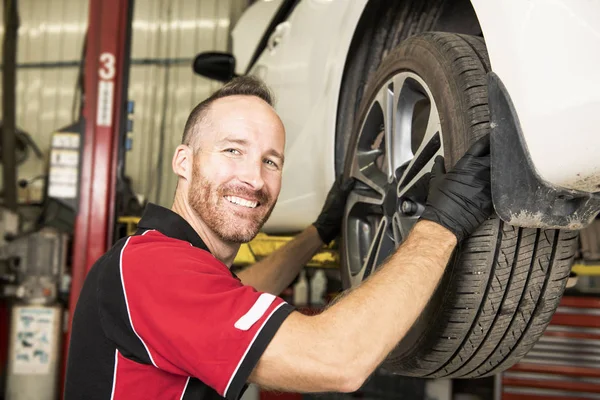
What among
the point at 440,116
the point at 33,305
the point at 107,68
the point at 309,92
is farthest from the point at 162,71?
the point at 440,116

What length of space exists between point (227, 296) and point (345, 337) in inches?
7.8

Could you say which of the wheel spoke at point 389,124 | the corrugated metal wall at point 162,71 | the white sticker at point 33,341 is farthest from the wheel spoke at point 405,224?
the corrugated metal wall at point 162,71

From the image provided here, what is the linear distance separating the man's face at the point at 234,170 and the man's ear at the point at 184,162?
0.02 m

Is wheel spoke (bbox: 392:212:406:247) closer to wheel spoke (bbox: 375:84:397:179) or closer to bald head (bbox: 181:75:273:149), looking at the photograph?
wheel spoke (bbox: 375:84:397:179)

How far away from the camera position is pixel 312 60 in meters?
1.94

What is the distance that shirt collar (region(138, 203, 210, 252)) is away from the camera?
1.26m

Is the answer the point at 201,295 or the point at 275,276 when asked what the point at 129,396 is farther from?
the point at 275,276

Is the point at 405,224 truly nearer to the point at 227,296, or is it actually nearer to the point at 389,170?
the point at 389,170

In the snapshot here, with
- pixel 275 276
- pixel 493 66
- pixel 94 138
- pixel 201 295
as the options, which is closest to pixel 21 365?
pixel 94 138

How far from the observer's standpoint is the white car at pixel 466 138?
3.18 feet

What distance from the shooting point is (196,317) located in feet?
3.23

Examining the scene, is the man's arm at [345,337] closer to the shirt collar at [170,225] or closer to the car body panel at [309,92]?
the shirt collar at [170,225]

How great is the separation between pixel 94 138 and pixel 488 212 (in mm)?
2248

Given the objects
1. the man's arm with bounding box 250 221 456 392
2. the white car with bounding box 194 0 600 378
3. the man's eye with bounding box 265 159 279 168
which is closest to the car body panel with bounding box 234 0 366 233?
the white car with bounding box 194 0 600 378
